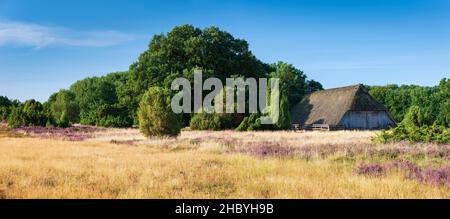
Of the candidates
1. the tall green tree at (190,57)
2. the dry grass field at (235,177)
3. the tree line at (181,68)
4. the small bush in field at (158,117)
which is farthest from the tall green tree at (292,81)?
the dry grass field at (235,177)

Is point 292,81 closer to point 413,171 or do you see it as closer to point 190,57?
point 190,57

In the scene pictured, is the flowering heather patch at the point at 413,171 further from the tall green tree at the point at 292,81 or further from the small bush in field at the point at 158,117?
the tall green tree at the point at 292,81

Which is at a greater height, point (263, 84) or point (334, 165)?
point (263, 84)

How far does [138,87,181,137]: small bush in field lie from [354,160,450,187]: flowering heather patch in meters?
19.3

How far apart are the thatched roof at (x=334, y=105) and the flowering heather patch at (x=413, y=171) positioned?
3805 centimetres

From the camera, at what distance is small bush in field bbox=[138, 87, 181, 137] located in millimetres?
31500

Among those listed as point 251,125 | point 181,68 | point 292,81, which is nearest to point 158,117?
point 251,125

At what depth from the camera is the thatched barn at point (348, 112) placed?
53.0 meters

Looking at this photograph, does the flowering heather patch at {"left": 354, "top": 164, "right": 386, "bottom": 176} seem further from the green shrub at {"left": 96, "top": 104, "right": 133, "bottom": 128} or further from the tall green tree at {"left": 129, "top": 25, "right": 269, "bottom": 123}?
the green shrub at {"left": 96, "top": 104, "right": 133, "bottom": 128}
